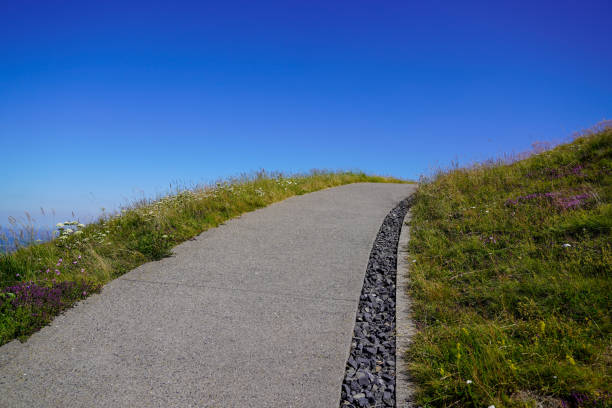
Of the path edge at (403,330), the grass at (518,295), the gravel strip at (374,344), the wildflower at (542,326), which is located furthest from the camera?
the wildflower at (542,326)

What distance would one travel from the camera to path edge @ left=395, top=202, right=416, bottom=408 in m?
3.42

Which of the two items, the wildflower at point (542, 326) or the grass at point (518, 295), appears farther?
the wildflower at point (542, 326)

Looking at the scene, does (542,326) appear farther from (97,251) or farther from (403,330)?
(97,251)

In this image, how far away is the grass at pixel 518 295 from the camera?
10.8ft

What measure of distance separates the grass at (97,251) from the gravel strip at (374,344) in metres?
3.84

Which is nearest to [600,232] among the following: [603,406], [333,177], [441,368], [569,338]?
[569,338]

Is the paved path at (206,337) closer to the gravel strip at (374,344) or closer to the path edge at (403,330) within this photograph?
the gravel strip at (374,344)

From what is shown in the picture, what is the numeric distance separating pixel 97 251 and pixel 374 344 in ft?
17.6

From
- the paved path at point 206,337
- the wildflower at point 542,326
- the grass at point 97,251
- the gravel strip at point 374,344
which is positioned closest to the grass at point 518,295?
the wildflower at point 542,326

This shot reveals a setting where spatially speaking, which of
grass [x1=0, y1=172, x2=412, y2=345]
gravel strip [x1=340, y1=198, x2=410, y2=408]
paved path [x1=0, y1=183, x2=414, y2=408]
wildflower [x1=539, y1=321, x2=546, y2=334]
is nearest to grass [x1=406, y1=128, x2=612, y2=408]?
wildflower [x1=539, y1=321, x2=546, y2=334]

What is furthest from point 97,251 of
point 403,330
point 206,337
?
point 403,330

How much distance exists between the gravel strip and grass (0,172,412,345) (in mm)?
3843

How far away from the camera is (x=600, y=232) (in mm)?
5742

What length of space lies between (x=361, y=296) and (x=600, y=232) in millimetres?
3954
